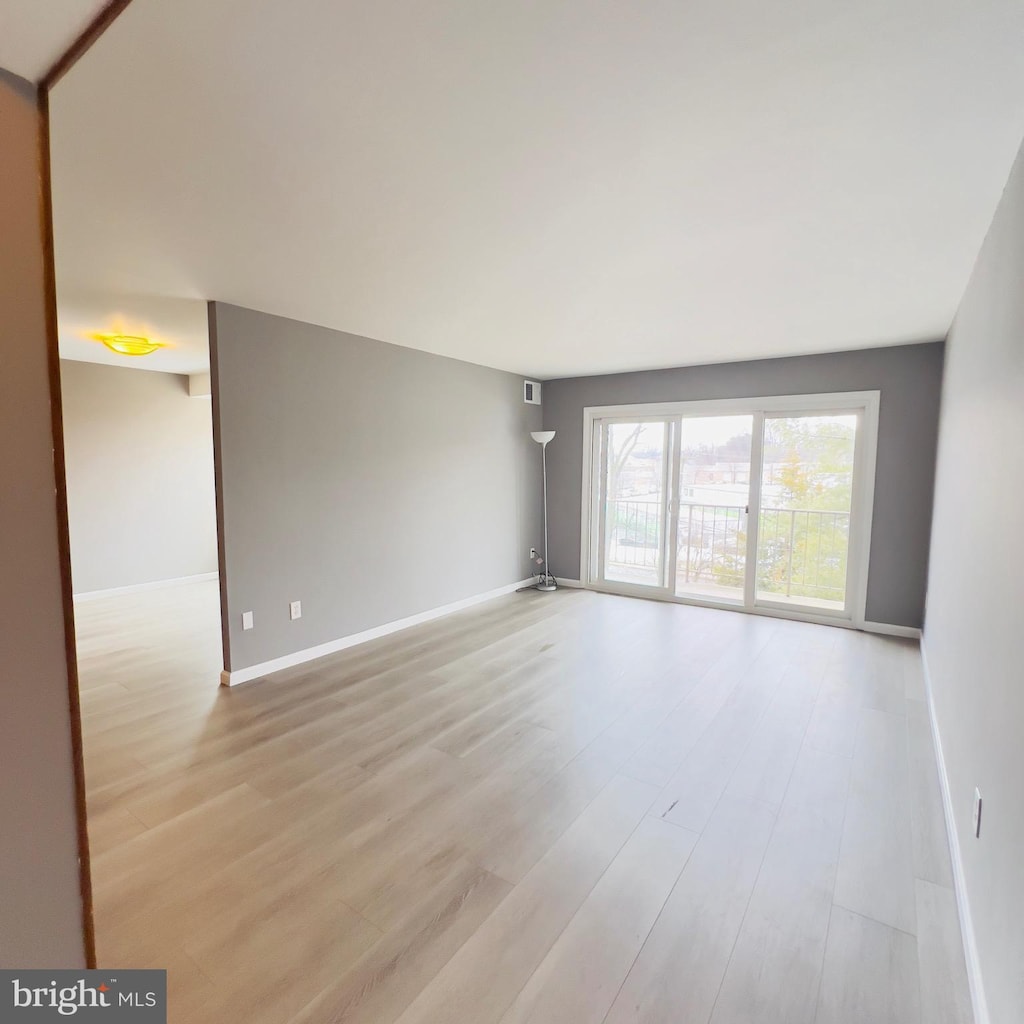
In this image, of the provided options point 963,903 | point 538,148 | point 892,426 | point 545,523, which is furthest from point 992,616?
point 545,523

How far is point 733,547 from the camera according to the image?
16.9ft

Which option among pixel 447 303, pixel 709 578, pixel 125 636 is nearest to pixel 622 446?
pixel 709 578

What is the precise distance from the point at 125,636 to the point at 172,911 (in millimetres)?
3372

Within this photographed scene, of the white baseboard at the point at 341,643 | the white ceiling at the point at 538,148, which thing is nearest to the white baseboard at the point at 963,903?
the white ceiling at the point at 538,148

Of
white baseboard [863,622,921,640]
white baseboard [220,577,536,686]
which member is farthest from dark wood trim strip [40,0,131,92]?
white baseboard [863,622,921,640]

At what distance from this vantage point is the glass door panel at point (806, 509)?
4512 mm

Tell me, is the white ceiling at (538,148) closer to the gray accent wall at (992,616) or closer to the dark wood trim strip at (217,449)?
the dark wood trim strip at (217,449)

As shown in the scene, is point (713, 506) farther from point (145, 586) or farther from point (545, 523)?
point (145, 586)

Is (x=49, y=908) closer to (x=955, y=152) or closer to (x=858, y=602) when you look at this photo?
(x=955, y=152)

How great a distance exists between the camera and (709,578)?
5.34 meters

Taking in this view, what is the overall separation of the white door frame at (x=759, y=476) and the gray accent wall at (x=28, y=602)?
4.95m

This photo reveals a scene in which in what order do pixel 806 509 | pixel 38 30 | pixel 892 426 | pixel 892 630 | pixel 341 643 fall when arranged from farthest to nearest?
Result: pixel 806 509 → pixel 892 630 → pixel 892 426 → pixel 341 643 → pixel 38 30

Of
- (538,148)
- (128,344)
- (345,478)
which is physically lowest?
(345,478)

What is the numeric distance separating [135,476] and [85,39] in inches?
241
